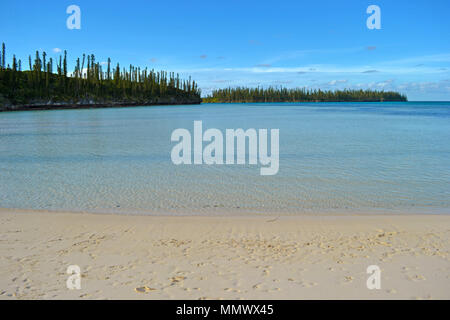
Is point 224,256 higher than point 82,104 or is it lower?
lower

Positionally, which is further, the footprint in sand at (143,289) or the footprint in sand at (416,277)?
the footprint in sand at (416,277)

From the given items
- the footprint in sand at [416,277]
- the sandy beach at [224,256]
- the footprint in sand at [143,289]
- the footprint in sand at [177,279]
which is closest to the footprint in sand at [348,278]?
the sandy beach at [224,256]

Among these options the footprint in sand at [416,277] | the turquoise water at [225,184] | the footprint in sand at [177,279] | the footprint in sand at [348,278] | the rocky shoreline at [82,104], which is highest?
the rocky shoreline at [82,104]

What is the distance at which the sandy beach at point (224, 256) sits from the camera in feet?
14.4

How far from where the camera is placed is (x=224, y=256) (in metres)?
5.50

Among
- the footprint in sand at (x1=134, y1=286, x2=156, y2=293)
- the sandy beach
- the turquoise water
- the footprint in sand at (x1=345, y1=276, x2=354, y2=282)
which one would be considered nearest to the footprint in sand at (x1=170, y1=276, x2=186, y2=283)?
the sandy beach

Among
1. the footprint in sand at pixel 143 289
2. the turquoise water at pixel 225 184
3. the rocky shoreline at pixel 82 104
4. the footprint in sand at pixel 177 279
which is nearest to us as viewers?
the footprint in sand at pixel 143 289

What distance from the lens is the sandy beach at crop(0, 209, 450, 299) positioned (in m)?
4.39

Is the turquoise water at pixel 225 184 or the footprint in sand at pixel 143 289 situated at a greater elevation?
the turquoise water at pixel 225 184

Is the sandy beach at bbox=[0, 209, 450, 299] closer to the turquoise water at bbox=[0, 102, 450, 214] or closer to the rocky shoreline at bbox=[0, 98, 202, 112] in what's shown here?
the turquoise water at bbox=[0, 102, 450, 214]

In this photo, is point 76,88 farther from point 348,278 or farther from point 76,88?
point 348,278

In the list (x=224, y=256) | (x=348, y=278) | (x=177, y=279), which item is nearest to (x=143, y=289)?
(x=177, y=279)

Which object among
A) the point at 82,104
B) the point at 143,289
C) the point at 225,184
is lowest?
the point at 143,289

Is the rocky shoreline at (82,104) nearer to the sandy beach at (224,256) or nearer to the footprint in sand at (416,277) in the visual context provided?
the sandy beach at (224,256)
